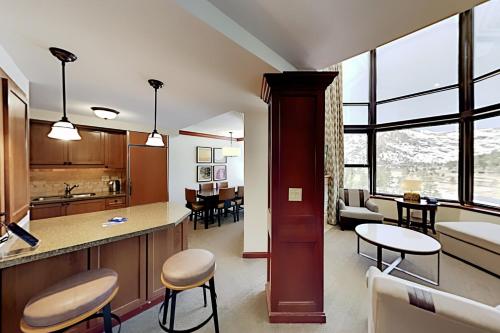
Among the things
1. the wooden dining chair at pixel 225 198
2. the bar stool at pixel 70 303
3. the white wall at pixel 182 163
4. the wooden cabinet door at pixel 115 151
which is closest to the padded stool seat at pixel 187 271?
the bar stool at pixel 70 303

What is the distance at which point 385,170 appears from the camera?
16.3ft

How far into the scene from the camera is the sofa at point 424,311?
917 millimetres

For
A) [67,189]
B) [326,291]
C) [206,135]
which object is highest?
[206,135]

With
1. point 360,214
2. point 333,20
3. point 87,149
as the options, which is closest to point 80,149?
point 87,149

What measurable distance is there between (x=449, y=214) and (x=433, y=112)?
216 centimetres

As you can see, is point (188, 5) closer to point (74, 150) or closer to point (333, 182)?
point (74, 150)

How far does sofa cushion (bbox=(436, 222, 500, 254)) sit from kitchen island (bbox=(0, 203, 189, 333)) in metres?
3.91

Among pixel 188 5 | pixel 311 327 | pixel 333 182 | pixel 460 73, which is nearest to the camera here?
pixel 188 5

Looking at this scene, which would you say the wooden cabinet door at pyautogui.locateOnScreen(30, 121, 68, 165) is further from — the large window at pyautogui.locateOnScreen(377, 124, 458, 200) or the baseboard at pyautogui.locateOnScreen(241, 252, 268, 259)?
the large window at pyautogui.locateOnScreen(377, 124, 458, 200)

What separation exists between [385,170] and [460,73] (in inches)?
92.2

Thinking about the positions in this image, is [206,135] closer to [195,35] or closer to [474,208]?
[195,35]

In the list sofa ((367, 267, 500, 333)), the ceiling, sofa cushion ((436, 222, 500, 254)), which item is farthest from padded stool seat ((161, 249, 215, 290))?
sofa cushion ((436, 222, 500, 254))

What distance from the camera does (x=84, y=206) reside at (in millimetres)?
3551

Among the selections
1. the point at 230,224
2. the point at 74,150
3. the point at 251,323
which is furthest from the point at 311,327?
Answer: the point at 74,150
